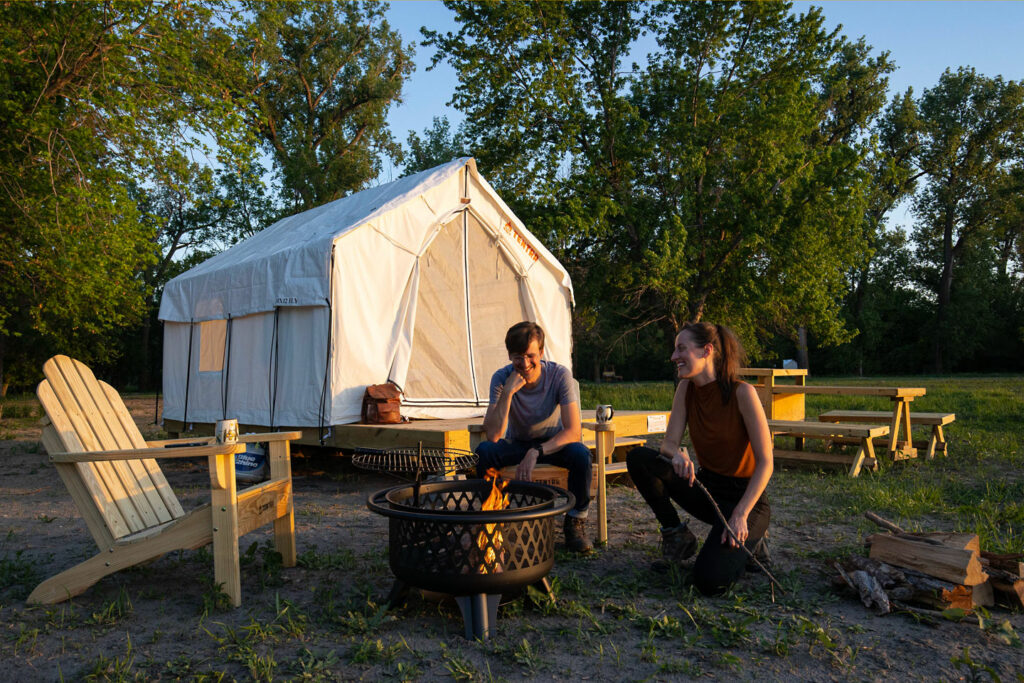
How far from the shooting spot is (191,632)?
2.64m

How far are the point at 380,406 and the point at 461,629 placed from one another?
359 cm

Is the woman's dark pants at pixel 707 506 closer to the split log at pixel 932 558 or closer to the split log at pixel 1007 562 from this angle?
the split log at pixel 932 558

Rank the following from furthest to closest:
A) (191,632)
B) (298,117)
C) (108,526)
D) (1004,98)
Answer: (1004,98) → (298,117) → (108,526) → (191,632)

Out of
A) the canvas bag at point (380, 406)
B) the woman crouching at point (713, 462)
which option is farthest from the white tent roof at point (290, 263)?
the woman crouching at point (713, 462)

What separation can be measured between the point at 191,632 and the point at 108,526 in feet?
2.17

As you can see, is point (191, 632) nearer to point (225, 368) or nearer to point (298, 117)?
point (225, 368)

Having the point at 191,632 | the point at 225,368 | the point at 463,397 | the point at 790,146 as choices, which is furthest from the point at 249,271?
the point at 790,146

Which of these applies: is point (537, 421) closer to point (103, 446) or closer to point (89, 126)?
point (103, 446)

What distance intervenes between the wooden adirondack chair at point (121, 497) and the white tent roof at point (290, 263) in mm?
2856

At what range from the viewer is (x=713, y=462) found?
10.5ft

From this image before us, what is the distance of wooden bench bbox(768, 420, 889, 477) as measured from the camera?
19.1 feet

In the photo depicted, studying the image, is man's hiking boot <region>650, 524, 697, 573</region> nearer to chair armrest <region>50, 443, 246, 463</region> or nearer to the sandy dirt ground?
the sandy dirt ground

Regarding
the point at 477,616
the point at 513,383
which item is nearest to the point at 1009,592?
the point at 477,616

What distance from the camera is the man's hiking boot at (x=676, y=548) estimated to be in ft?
11.0
